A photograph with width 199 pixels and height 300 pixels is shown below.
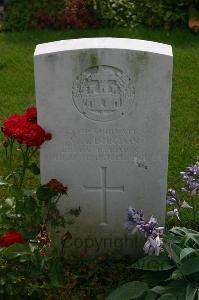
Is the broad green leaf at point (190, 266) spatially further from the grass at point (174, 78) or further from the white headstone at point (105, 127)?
the grass at point (174, 78)

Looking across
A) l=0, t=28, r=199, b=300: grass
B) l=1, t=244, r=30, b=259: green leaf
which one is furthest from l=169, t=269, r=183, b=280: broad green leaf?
l=1, t=244, r=30, b=259: green leaf

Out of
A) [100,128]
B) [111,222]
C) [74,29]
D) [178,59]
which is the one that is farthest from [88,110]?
[74,29]

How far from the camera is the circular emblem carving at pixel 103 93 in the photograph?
4.15 m

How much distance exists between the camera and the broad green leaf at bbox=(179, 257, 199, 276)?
12.9 feet

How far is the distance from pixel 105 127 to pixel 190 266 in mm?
1040

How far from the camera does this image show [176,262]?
→ 157 inches

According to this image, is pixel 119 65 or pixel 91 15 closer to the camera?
pixel 119 65

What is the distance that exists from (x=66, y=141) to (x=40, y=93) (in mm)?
374

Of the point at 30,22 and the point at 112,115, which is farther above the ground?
the point at 30,22

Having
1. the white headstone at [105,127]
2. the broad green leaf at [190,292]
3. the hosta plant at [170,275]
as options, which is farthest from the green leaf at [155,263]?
the white headstone at [105,127]

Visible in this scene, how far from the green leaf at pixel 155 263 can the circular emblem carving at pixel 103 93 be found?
0.93 metres

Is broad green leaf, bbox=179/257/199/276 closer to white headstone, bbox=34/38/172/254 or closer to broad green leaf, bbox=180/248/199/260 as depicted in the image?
broad green leaf, bbox=180/248/199/260

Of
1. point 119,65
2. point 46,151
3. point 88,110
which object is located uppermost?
point 119,65

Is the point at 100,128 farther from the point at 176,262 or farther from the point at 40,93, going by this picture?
the point at 176,262
